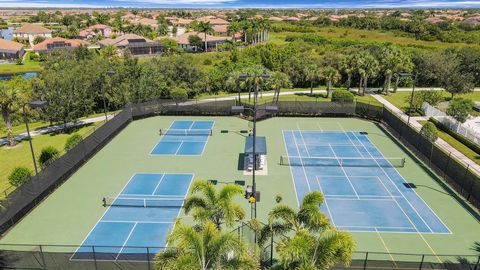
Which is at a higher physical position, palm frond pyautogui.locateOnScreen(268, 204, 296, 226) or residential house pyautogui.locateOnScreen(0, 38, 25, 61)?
palm frond pyautogui.locateOnScreen(268, 204, 296, 226)

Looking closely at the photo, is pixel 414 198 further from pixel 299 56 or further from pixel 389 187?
pixel 299 56

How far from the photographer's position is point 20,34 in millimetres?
111188

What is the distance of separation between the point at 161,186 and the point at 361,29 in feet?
386

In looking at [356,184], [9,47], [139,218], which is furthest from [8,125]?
[9,47]

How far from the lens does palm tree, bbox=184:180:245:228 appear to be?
12547mm

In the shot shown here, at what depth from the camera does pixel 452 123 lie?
1362 inches

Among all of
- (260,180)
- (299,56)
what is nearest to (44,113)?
(260,180)

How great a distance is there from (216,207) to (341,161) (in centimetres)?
1641

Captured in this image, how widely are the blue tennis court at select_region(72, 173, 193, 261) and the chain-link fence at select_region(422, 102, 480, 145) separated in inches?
950

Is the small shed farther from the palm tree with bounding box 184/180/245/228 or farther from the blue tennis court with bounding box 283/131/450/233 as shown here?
the palm tree with bounding box 184/180/245/228

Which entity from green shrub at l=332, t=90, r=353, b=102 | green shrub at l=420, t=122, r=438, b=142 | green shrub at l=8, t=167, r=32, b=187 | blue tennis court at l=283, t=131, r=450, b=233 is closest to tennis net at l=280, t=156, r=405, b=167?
blue tennis court at l=283, t=131, r=450, b=233

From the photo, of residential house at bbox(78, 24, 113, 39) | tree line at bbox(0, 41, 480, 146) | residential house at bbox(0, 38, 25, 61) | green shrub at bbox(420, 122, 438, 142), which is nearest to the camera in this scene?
green shrub at bbox(420, 122, 438, 142)

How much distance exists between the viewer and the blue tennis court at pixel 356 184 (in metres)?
19.5

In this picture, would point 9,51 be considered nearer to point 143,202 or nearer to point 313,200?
point 143,202
